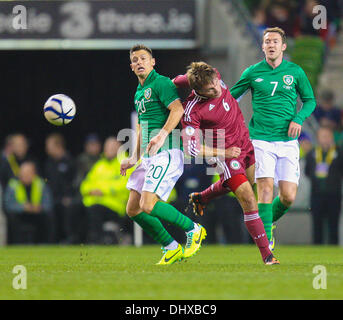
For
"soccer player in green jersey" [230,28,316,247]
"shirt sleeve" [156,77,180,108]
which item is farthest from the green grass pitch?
"shirt sleeve" [156,77,180,108]

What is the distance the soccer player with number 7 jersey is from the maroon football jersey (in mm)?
751

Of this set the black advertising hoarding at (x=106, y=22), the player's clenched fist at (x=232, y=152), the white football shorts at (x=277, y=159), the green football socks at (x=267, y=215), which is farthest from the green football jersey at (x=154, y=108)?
the black advertising hoarding at (x=106, y=22)

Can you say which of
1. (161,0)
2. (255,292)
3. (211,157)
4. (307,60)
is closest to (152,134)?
(211,157)

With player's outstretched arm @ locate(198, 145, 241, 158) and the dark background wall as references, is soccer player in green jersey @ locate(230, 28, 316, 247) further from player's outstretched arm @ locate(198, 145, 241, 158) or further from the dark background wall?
the dark background wall

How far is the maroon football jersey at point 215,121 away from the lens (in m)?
8.70

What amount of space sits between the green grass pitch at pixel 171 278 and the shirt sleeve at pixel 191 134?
108 centimetres

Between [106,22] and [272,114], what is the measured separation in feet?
27.3

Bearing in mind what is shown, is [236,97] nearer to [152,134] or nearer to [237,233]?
[152,134]

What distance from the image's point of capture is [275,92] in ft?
31.4

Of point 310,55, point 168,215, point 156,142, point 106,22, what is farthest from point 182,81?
point 310,55

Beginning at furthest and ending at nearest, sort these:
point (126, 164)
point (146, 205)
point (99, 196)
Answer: point (99, 196) < point (126, 164) < point (146, 205)

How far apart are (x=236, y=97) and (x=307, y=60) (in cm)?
918

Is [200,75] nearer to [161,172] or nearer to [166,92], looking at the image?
[166,92]
